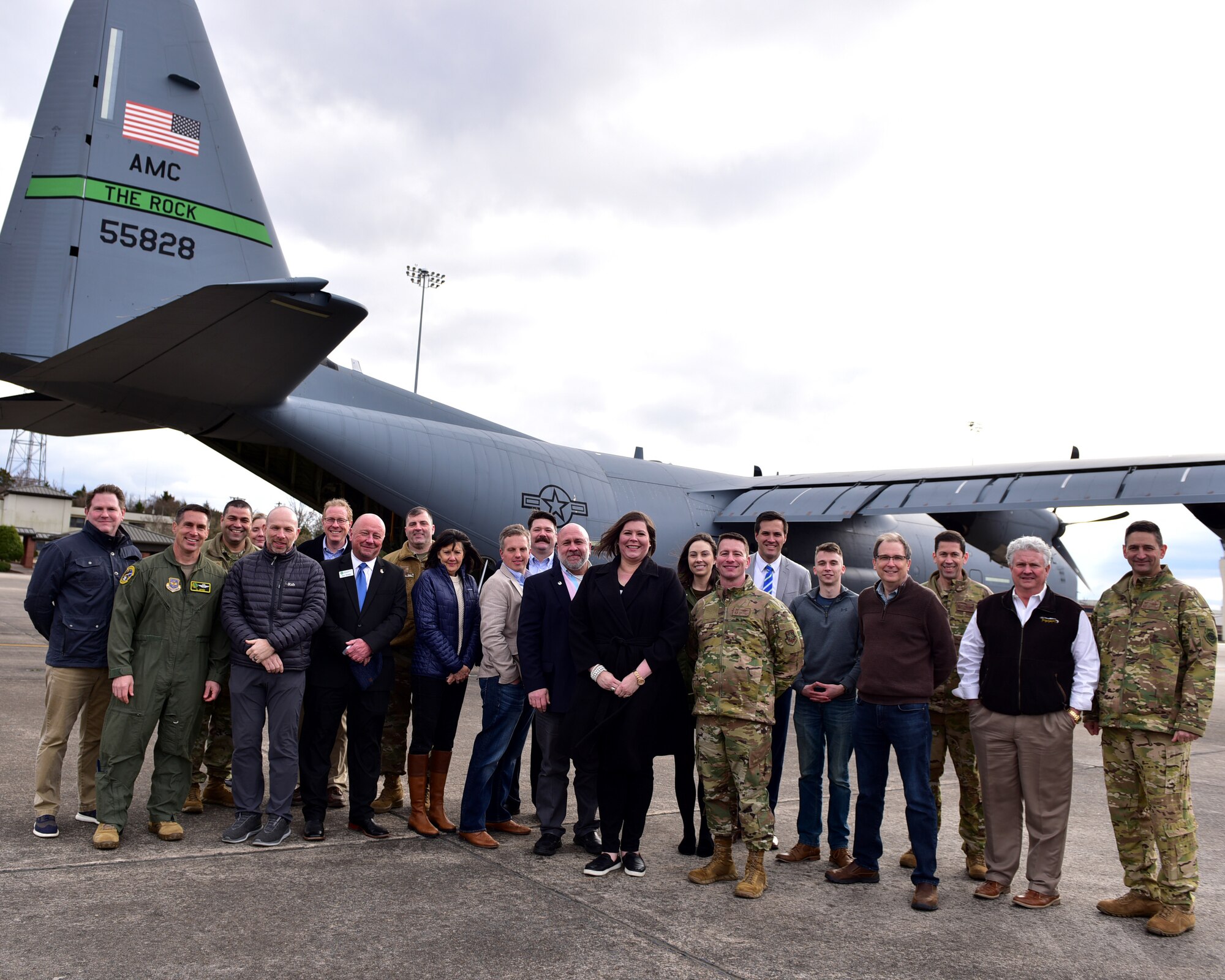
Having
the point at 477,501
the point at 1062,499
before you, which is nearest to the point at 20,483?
the point at 477,501

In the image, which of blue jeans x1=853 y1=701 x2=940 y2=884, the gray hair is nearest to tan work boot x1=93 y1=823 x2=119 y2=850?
blue jeans x1=853 y1=701 x2=940 y2=884

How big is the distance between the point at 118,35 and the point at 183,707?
27.1 ft

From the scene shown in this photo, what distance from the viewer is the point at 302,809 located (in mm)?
5500

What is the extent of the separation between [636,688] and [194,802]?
3095 mm

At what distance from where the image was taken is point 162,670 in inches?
199

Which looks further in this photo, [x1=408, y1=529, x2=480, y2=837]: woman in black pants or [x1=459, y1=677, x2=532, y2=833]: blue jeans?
[x1=408, y1=529, x2=480, y2=837]: woman in black pants

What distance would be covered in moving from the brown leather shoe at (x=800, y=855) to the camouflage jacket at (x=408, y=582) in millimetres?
2675

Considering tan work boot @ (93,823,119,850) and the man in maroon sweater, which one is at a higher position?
the man in maroon sweater

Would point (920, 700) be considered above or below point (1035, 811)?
above

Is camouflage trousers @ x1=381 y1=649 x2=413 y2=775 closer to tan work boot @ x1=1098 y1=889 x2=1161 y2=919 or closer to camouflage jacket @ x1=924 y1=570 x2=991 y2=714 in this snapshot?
camouflage jacket @ x1=924 y1=570 x2=991 y2=714

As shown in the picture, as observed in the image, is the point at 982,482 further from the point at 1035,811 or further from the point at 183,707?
the point at 183,707

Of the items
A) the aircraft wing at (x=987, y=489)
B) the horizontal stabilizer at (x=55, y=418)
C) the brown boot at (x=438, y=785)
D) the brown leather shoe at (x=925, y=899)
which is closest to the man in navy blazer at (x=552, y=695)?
the brown boot at (x=438, y=785)

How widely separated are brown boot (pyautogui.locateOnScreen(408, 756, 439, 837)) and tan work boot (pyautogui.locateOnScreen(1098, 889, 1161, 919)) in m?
3.68

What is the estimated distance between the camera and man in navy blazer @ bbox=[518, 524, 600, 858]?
5109 mm
